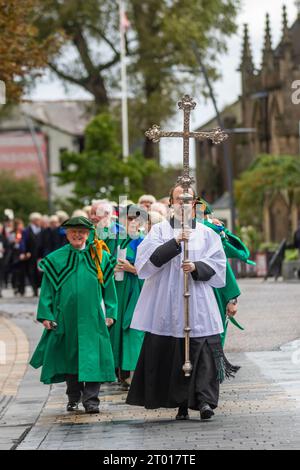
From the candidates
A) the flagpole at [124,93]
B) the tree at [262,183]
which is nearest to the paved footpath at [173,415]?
the flagpole at [124,93]

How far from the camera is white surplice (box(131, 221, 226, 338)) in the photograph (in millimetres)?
11516

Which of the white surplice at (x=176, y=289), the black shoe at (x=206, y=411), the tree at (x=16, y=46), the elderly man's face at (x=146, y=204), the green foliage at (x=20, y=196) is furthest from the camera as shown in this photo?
the green foliage at (x=20, y=196)

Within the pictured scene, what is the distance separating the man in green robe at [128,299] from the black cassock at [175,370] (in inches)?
85.6

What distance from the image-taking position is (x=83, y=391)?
1230cm

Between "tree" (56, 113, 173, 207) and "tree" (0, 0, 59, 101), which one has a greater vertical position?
"tree" (0, 0, 59, 101)

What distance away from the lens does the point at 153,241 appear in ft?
38.2

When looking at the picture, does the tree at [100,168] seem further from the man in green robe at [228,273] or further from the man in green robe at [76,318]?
the man in green robe at [76,318]

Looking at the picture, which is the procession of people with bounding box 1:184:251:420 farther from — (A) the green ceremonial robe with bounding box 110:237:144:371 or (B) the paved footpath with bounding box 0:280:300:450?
(B) the paved footpath with bounding box 0:280:300:450

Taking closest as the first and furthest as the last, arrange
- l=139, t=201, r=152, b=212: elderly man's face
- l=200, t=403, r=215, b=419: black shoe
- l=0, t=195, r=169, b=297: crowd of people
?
l=200, t=403, r=215, b=419: black shoe
l=139, t=201, r=152, b=212: elderly man's face
l=0, t=195, r=169, b=297: crowd of people

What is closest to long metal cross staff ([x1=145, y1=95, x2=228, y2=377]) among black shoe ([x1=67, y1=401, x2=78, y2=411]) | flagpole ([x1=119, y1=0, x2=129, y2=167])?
black shoe ([x1=67, y1=401, x2=78, y2=411])

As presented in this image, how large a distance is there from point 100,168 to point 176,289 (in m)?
29.4

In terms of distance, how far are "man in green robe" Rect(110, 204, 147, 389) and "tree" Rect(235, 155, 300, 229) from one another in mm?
44922

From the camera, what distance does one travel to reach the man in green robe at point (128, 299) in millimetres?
13820
